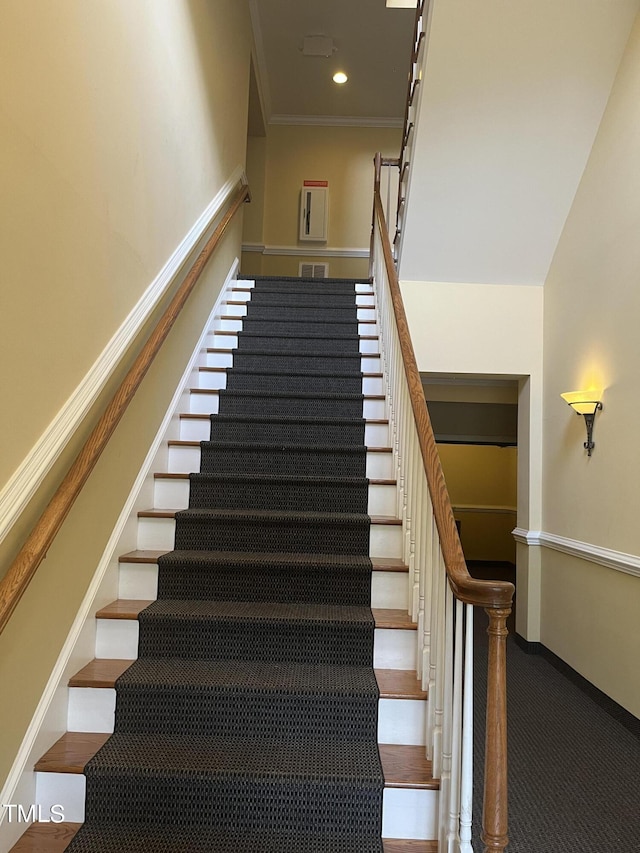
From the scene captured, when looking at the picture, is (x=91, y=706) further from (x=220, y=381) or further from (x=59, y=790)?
(x=220, y=381)

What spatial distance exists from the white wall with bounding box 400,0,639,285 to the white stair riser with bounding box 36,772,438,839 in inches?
135

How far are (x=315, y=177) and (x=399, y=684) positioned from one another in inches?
256

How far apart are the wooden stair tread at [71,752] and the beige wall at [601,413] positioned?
2.49 metres

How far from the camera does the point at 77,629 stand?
2111 mm

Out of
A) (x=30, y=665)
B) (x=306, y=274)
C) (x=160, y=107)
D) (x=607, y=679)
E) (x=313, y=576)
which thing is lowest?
(x=607, y=679)

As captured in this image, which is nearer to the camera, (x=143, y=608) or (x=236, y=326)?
(x=143, y=608)

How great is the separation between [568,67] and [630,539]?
8.56ft

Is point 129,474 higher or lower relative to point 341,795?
higher

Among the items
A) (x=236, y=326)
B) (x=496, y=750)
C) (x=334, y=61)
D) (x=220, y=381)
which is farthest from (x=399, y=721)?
(x=334, y=61)

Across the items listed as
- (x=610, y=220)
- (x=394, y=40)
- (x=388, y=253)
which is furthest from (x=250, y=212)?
(x=610, y=220)

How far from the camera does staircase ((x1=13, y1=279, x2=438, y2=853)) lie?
178cm

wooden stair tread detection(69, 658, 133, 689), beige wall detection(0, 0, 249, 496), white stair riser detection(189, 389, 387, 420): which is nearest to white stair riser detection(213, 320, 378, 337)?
white stair riser detection(189, 389, 387, 420)

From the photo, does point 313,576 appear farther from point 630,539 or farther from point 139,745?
point 630,539

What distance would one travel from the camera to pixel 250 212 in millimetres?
7281
